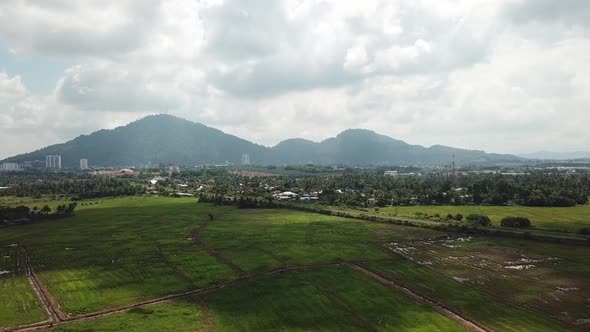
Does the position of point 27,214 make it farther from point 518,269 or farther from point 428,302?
point 518,269

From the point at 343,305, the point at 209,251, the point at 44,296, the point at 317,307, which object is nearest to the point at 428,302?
the point at 343,305

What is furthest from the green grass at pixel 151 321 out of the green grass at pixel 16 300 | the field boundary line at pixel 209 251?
the field boundary line at pixel 209 251

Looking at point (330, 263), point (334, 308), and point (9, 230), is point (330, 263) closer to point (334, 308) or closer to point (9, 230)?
point (334, 308)

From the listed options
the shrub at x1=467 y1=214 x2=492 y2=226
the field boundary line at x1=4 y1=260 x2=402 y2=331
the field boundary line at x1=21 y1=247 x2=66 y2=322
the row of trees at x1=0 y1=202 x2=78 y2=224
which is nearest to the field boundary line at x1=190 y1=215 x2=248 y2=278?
the field boundary line at x1=4 y1=260 x2=402 y2=331

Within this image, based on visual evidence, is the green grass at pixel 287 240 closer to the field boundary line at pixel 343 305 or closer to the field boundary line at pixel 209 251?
the field boundary line at pixel 209 251

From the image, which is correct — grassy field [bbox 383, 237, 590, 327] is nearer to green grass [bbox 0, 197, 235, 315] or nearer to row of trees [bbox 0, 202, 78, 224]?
green grass [bbox 0, 197, 235, 315]

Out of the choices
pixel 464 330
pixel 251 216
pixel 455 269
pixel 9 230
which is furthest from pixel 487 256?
pixel 9 230

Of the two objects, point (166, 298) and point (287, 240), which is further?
point (287, 240)
